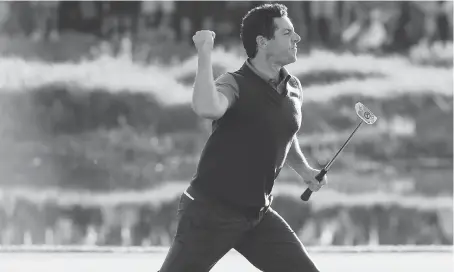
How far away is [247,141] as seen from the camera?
5.82 ft

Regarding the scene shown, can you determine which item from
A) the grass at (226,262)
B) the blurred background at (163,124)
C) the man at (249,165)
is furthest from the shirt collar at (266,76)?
the blurred background at (163,124)

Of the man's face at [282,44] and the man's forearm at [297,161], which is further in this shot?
the man's forearm at [297,161]

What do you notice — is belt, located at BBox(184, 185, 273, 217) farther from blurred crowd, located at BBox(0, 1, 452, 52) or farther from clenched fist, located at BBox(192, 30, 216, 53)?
blurred crowd, located at BBox(0, 1, 452, 52)

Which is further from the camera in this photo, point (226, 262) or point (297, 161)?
point (226, 262)

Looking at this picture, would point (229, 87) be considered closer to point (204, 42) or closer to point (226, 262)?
point (204, 42)

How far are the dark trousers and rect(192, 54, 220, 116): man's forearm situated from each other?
0.34 m

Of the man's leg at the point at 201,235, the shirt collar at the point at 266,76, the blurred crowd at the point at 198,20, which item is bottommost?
the blurred crowd at the point at 198,20

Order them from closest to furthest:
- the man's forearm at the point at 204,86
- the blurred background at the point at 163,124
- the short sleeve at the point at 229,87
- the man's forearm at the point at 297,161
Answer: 1. the man's forearm at the point at 204,86
2. the short sleeve at the point at 229,87
3. the man's forearm at the point at 297,161
4. the blurred background at the point at 163,124

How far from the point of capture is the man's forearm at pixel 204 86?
152cm

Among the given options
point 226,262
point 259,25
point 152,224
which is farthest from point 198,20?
point 259,25

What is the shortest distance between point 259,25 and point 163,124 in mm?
2019

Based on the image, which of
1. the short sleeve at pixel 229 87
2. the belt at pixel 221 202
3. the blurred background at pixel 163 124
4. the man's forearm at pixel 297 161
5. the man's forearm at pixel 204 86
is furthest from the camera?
the blurred background at pixel 163 124

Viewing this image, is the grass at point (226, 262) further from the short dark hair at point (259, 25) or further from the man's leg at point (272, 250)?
the short dark hair at point (259, 25)

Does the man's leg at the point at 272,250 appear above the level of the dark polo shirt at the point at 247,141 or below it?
below
